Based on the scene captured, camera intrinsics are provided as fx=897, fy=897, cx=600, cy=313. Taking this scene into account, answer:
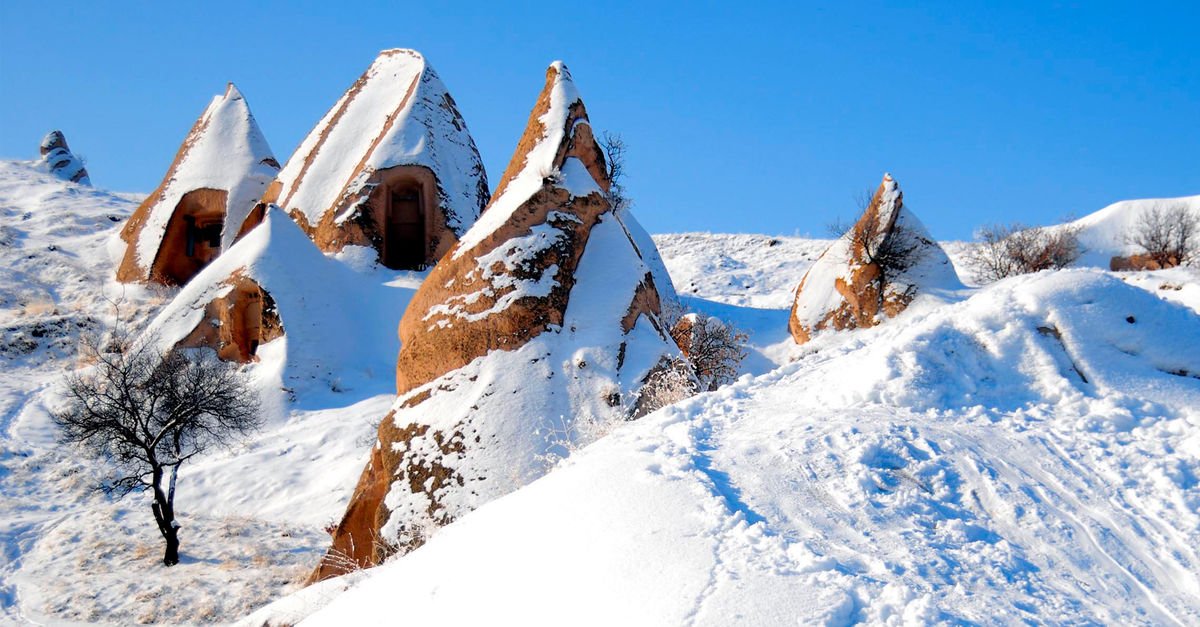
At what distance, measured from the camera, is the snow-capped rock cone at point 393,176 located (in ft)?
67.4

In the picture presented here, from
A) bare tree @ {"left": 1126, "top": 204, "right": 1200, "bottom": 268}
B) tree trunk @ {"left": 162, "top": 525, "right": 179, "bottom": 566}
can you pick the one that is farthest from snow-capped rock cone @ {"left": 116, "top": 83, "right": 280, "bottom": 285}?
bare tree @ {"left": 1126, "top": 204, "right": 1200, "bottom": 268}

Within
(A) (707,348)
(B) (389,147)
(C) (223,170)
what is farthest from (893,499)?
(C) (223,170)

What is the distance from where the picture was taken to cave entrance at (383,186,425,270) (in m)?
21.5

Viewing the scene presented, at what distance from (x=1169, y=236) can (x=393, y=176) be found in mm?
19478

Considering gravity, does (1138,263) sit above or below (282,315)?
above

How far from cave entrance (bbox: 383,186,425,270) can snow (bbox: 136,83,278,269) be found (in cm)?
453

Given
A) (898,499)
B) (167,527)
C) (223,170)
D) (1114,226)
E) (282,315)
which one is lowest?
(167,527)

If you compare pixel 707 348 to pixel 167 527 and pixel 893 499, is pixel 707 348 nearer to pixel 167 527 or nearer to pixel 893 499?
pixel 167 527

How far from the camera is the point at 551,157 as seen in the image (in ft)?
34.5

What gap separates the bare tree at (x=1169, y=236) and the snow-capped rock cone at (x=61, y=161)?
39.1m

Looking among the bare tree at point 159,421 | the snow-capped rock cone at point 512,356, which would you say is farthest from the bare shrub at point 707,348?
the bare tree at point 159,421

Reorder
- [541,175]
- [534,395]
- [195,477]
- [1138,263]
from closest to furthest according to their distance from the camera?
[534,395], [541,175], [195,477], [1138,263]

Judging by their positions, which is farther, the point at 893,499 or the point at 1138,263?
the point at 1138,263

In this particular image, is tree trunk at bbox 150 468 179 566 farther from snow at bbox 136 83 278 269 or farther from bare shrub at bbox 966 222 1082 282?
bare shrub at bbox 966 222 1082 282
